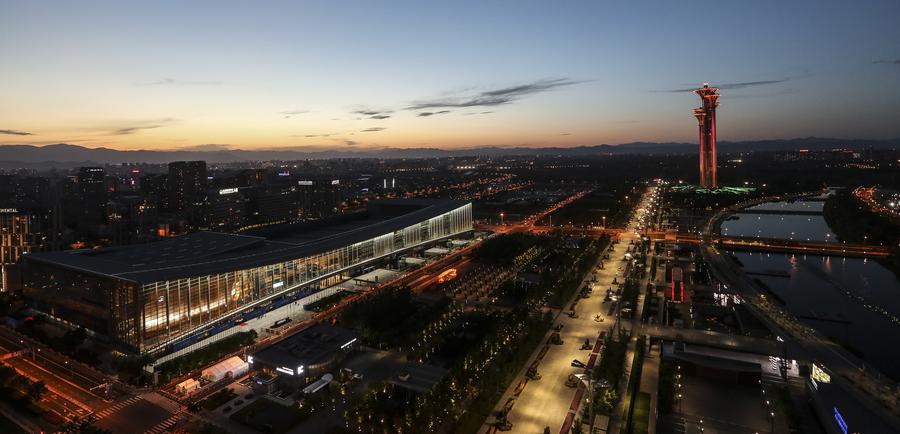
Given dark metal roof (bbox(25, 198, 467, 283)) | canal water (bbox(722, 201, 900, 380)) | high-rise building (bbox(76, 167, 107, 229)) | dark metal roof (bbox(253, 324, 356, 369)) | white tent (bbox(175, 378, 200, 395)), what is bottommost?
canal water (bbox(722, 201, 900, 380))

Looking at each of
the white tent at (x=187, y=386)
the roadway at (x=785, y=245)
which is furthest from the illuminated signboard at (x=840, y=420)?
the roadway at (x=785, y=245)

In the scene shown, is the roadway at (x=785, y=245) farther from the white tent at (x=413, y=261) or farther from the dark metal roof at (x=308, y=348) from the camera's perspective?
the dark metal roof at (x=308, y=348)

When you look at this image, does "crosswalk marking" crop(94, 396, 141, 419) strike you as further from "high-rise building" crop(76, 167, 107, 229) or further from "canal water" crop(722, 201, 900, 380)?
"high-rise building" crop(76, 167, 107, 229)

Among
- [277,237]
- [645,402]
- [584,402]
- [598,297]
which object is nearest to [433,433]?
[584,402]

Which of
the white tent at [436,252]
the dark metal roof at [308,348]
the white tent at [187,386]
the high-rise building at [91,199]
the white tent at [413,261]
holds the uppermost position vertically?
the high-rise building at [91,199]

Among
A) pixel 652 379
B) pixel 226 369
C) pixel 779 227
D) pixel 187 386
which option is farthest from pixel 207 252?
pixel 779 227

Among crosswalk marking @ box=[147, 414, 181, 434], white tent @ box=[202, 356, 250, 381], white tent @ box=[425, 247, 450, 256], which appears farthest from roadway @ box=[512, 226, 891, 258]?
crosswalk marking @ box=[147, 414, 181, 434]

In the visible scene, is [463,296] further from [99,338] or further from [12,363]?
[12,363]
